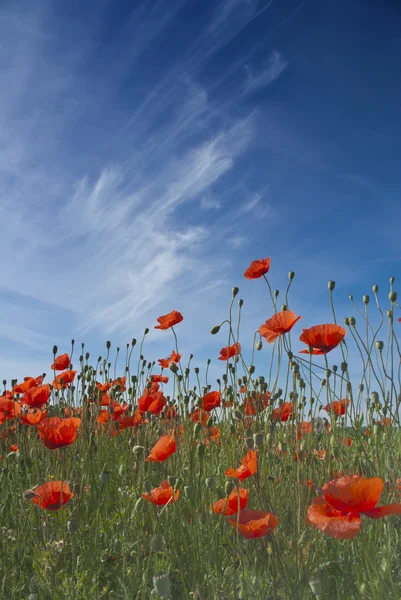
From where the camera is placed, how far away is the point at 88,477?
3.45 m

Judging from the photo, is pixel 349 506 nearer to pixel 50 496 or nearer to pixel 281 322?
pixel 281 322

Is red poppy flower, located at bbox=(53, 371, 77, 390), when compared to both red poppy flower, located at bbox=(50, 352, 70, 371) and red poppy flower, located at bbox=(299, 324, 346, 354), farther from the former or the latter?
red poppy flower, located at bbox=(299, 324, 346, 354)

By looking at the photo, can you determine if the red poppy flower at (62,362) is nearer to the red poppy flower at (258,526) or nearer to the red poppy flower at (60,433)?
the red poppy flower at (60,433)

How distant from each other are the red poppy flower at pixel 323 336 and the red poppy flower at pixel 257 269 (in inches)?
28.4

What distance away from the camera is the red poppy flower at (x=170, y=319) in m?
3.26

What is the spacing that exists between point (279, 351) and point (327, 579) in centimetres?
119

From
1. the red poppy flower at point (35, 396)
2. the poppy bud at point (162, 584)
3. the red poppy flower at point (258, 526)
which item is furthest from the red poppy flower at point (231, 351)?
the poppy bud at point (162, 584)

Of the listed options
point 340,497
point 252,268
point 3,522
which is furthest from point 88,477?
point 340,497

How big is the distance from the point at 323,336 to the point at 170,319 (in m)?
1.22

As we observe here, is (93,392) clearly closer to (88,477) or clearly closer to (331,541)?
(88,477)

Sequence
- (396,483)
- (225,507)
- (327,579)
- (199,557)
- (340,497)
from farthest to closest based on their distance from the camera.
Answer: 1. (396,483)
2. (199,557)
3. (327,579)
4. (225,507)
5. (340,497)

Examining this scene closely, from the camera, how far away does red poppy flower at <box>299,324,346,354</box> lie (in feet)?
7.25

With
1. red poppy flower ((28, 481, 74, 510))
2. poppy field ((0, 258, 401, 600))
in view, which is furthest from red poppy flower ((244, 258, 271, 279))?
red poppy flower ((28, 481, 74, 510))

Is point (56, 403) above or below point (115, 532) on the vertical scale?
above
